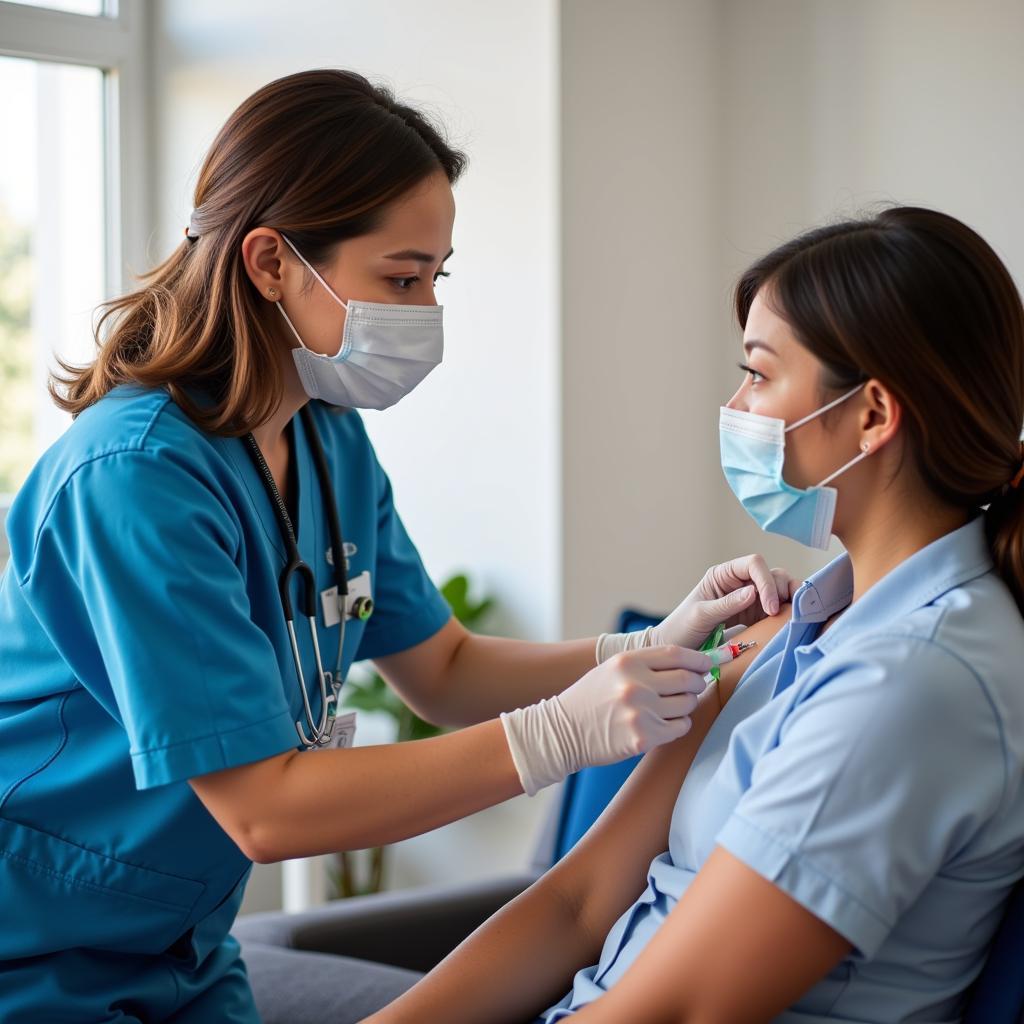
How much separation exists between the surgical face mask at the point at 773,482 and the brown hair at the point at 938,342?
0.23 feet

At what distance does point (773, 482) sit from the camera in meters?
1.31

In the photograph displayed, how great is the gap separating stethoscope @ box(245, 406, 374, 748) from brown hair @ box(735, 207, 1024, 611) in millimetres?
669

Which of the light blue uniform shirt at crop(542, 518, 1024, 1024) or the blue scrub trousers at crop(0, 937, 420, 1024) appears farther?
the blue scrub trousers at crop(0, 937, 420, 1024)

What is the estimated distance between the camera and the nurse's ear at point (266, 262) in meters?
1.44

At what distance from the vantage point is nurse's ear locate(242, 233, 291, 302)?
144 centimetres

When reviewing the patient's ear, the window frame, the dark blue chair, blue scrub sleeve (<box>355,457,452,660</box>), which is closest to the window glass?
the window frame

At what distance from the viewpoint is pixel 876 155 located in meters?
2.82

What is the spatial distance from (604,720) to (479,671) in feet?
1.91

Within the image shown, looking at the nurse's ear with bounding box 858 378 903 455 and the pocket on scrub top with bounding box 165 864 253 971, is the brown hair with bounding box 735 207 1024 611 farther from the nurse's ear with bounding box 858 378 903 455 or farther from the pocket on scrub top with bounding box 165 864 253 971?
the pocket on scrub top with bounding box 165 864 253 971

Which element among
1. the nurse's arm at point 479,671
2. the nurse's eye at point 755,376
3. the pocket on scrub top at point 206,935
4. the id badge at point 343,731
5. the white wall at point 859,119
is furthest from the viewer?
the white wall at point 859,119

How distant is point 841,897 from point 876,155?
2.18 metres

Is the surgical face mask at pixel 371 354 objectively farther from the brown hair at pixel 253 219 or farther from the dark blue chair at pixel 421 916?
the dark blue chair at pixel 421 916

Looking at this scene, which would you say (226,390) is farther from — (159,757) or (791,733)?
(791,733)

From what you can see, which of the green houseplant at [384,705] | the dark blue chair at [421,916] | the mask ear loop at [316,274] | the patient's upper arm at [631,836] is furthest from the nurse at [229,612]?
the green houseplant at [384,705]
